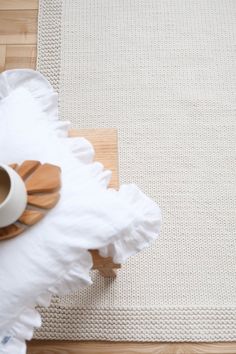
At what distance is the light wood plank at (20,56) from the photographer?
1188mm

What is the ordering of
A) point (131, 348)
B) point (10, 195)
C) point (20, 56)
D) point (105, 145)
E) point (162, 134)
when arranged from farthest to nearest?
point (20, 56) → point (162, 134) → point (131, 348) → point (105, 145) → point (10, 195)

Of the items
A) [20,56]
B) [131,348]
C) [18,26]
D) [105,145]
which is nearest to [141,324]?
[131,348]

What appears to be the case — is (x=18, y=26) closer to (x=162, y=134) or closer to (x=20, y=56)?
(x=20, y=56)

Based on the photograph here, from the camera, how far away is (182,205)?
1029mm

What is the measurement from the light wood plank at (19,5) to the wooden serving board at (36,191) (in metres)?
0.86

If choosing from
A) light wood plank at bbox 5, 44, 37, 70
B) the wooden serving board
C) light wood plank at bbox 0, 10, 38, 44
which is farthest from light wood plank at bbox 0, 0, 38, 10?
the wooden serving board

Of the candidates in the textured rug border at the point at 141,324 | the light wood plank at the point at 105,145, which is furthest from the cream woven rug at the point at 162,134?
the light wood plank at the point at 105,145

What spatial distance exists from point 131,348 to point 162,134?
0.56 metres

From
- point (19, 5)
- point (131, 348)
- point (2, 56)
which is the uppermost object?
point (19, 5)

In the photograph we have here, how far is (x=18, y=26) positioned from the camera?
4.02 ft

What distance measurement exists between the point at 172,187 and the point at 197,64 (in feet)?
1.28

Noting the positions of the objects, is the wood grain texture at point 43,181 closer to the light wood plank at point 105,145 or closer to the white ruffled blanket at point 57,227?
the white ruffled blanket at point 57,227

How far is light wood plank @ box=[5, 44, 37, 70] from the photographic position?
1.19 meters

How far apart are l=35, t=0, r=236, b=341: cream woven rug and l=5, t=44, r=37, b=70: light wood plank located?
3 cm
